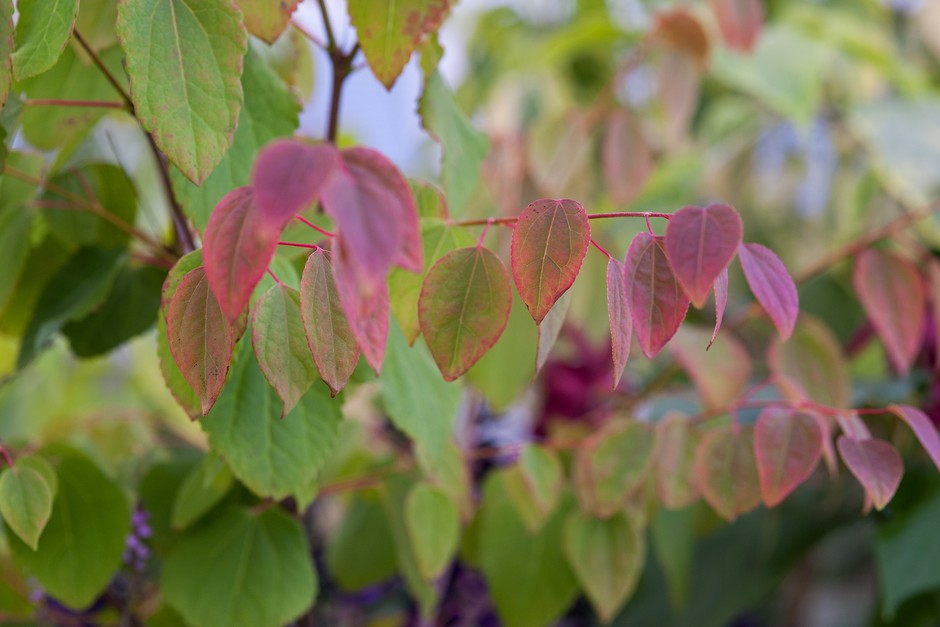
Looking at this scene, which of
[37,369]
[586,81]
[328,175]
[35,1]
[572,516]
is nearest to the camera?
[328,175]

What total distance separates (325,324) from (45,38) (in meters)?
0.12

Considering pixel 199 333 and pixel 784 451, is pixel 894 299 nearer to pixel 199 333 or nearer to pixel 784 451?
pixel 784 451

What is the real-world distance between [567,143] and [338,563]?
35cm

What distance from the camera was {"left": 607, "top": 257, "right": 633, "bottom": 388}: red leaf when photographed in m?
0.23


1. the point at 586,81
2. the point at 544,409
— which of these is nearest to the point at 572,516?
the point at 544,409

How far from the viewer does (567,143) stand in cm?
70

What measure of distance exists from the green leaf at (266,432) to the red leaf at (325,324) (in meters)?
0.08

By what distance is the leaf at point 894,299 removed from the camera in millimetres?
488

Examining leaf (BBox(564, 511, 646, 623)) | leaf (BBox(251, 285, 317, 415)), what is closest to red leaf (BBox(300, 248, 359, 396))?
leaf (BBox(251, 285, 317, 415))

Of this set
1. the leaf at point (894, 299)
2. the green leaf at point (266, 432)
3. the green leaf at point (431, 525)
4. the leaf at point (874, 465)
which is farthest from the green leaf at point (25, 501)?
the leaf at point (894, 299)

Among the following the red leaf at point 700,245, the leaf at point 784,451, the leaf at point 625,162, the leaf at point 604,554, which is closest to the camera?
the red leaf at point 700,245

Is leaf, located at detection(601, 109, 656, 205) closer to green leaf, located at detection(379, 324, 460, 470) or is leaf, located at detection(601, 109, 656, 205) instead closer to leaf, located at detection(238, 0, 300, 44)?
green leaf, located at detection(379, 324, 460, 470)

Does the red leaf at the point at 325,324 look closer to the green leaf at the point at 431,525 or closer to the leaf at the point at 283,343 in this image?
the leaf at the point at 283,343

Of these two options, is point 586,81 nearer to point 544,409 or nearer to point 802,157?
point 802,157
